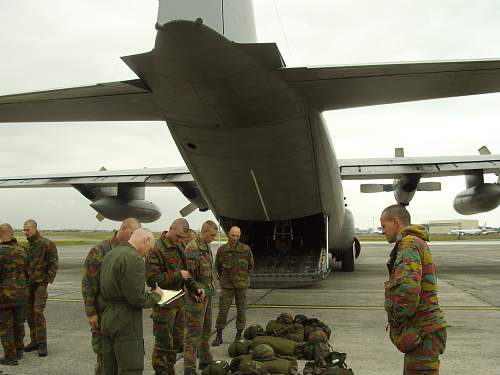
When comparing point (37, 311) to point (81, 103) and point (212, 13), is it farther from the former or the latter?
point (212, 13)

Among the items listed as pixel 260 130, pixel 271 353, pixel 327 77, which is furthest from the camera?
pixel 260 130

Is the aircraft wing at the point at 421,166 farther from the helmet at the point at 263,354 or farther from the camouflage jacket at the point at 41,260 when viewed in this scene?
the camouflage jacket at the point at 41,260

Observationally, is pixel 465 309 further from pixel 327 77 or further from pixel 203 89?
pixel 203 89

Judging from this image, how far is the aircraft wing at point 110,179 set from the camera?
606 inches

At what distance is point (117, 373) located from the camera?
145 inches

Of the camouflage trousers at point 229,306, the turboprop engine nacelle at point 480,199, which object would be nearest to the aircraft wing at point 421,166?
the turboprop engine nacelle at point 480,199

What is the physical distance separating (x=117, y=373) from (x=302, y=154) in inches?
231

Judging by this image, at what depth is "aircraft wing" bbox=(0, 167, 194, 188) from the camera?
606 inches

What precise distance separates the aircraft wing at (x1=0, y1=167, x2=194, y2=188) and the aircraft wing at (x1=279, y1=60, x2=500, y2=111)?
8.45 m

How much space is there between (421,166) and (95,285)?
11.7 meters

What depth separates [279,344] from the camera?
224 inches

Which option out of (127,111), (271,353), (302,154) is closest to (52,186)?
(127,111)

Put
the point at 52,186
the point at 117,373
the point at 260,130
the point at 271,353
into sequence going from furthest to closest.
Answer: the point at 52,186 < the point at 260,130 < the point at 271,353 < the point at 117,373

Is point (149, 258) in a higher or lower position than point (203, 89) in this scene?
lower
